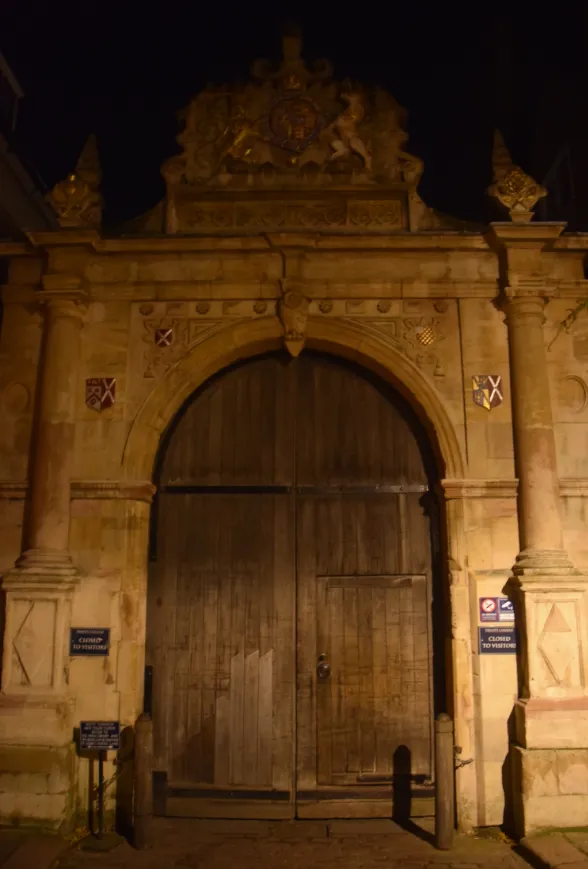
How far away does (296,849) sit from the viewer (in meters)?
5.43

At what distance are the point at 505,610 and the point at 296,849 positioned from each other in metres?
2.51

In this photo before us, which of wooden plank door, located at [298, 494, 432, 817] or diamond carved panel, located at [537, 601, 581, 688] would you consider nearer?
diamond carved panel, located at [537, 601, 581, 688]

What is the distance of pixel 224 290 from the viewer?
21.8 feet

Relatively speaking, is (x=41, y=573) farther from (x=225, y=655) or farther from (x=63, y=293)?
(x=63, y=293)

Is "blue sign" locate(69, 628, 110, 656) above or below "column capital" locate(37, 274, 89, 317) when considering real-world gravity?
below

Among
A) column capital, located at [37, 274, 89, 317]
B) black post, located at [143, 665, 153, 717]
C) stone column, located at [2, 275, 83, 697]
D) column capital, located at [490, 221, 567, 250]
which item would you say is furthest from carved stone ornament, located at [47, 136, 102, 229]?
black post, located at [143, 665, 153, 717]

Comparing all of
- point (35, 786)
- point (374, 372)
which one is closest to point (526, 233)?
point (374, 372)

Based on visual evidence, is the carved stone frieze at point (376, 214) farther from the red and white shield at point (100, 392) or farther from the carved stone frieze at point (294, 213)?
the red and white shield at point (100, 392)

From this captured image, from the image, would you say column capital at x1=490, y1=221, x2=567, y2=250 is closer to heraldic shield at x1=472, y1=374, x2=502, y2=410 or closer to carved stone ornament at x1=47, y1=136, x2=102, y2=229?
heraldic shield at x1=472, y1=374, x2=502, y2=410

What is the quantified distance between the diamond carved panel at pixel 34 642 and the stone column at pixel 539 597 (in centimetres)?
386

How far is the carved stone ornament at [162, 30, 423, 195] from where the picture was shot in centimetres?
686

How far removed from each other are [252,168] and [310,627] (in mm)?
4404

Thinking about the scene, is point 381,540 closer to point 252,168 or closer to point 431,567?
point 431,567

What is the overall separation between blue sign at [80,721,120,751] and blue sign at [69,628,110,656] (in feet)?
1.93
